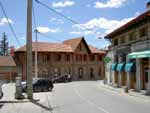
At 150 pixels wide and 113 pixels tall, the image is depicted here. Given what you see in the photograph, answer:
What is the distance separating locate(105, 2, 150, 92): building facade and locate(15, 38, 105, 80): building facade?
3082 centimetres

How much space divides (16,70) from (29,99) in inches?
1942

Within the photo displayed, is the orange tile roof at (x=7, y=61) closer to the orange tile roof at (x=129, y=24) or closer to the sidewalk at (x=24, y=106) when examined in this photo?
the orange tile roof at (x=129, y=24)

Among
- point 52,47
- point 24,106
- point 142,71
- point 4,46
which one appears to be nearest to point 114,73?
point 142,71

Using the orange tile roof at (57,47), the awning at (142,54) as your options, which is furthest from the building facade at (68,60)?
the awning at (142,54)

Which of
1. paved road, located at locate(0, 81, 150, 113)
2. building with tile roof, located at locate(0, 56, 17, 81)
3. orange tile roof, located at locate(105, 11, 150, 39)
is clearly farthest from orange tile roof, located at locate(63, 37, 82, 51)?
paved road, located at locate(0, 81, 150, 113)

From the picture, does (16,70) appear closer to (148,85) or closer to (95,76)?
(95,76)

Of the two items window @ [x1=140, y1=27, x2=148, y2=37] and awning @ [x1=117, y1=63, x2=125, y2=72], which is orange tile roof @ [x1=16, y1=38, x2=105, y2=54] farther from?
window @ [x1=140, y1=27, x2=148, y2=37]

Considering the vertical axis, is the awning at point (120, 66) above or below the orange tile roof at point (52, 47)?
below

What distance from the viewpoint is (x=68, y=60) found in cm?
7869

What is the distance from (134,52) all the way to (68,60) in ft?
143

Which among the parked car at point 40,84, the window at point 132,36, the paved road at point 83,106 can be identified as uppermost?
the window at point 132,36

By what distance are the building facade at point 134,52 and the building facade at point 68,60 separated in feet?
101

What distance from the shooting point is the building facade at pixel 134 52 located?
32.6 meters

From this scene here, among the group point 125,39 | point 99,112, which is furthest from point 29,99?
point 125,39
